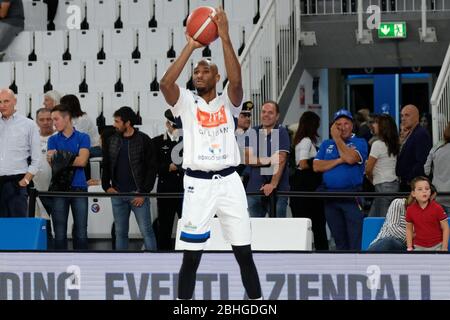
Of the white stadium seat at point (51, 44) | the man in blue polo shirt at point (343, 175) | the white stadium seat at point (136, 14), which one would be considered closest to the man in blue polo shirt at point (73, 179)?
the man in blue polo shirt at point (343, 175)

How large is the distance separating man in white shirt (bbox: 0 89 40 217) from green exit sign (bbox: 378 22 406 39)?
6.56 metres

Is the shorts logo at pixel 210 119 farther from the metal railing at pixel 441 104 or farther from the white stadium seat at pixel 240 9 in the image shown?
the white stadium seat at pixel 240 9

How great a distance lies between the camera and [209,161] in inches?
324

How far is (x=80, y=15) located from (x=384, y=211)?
8.01 meters

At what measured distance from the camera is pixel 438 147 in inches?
470

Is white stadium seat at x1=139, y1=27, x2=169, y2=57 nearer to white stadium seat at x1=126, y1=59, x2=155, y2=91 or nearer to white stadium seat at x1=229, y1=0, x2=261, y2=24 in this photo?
white stadium seat at x1=126, y1=59, x2=155, y2=91

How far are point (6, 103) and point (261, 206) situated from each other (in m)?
2.78

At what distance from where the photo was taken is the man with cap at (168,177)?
12.9 metres

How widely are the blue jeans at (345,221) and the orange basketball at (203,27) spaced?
12.7 ft

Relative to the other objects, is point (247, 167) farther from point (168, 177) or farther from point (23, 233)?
point (23, 233)

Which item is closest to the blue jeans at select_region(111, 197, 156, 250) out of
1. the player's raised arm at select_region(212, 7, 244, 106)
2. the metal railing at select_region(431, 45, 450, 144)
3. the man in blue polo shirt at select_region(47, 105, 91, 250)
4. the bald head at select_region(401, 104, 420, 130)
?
the man in blue polo shirt at select_region(47, 105, 91, 250)

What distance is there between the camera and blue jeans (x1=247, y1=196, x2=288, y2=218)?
1180cm

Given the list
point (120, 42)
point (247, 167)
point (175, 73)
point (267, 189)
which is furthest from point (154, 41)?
point (175, 73)

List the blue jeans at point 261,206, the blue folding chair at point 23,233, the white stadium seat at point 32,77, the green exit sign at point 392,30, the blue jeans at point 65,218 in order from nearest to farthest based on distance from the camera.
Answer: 1. the blue folding chair at point 23,233
2. the blue jeans at point 261,206
3. the blue jeans at point 65,218
4. the green exit sign at point 392,30
5. the white stadium seat at point 32,77
